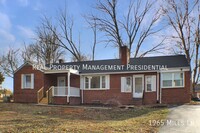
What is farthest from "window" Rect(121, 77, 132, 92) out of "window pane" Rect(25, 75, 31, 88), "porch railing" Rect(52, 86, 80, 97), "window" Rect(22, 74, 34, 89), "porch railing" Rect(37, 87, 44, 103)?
"window pane" Rect(25, 75, 31, 88)

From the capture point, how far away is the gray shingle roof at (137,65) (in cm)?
2439

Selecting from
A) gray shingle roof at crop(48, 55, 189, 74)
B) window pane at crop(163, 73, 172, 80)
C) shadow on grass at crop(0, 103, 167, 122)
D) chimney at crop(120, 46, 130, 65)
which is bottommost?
shadow on grass at crop(0, 103, 167, 122)

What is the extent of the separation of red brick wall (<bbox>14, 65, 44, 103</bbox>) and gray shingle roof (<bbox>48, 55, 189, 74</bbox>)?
165 inches

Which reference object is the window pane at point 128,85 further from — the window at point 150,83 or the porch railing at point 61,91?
the porch railing at point 61,91

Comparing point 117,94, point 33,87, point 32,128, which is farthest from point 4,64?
point 32,128

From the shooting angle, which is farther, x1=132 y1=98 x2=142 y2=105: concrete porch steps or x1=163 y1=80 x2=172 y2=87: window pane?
x1=132 y1=98 x2=142 y2=105: concrete porch steps

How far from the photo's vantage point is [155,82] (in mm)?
23891

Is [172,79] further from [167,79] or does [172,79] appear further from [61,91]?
[61,91]

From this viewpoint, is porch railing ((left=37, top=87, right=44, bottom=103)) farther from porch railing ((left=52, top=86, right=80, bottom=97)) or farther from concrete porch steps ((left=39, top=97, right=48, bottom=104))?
porch railing ((left=52, top=86, right=80, bottom=97))

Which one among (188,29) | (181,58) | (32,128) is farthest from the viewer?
(188,29)

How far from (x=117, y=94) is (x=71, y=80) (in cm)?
523

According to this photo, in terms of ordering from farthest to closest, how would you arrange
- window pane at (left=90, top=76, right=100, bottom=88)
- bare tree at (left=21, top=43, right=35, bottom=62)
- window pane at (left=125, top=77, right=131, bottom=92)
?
1. bare tree at (left=21, top=43, right=35, bottom=62)
2. window pane at (left=90, top=76, right=100, bottom=88)
3. window pane at (left=125, top=77, right=131, bottom=92)

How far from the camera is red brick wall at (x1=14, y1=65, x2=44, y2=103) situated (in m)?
26.0

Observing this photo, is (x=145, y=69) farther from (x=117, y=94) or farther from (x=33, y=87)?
(x=33, y=87)
